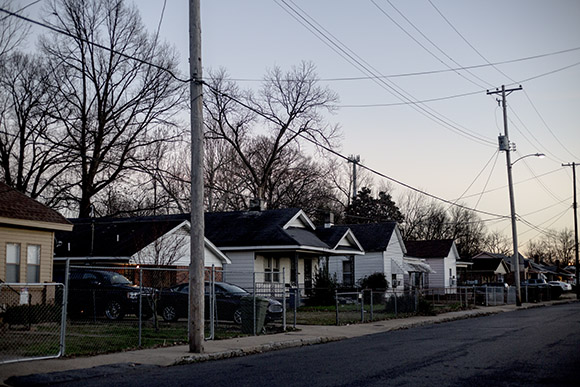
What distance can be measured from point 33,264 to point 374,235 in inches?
1156

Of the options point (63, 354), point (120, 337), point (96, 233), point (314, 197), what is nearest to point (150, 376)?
point (63, 354)

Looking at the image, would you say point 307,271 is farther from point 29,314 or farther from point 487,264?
point 487,264

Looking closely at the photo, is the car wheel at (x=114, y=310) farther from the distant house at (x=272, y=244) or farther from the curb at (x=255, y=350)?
the distant house at (x=272, y=244)

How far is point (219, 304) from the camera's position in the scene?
72.6 ft

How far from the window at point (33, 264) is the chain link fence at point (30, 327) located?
419 millimetres

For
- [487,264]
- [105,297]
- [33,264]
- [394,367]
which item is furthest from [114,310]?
[487,264]

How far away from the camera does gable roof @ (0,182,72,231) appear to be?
21.1 metres

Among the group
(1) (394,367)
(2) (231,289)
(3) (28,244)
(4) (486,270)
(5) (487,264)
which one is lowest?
(1) (394,367)

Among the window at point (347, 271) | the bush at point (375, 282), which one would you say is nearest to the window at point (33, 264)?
the bush at point (375, 282)

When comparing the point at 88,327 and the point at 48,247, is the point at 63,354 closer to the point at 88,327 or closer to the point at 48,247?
the point at 88,327

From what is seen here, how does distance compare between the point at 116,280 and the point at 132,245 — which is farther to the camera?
the point at 132,245

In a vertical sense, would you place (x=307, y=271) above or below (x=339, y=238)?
below

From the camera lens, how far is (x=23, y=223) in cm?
2145

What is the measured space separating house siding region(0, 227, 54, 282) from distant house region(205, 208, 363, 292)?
11378 mm
